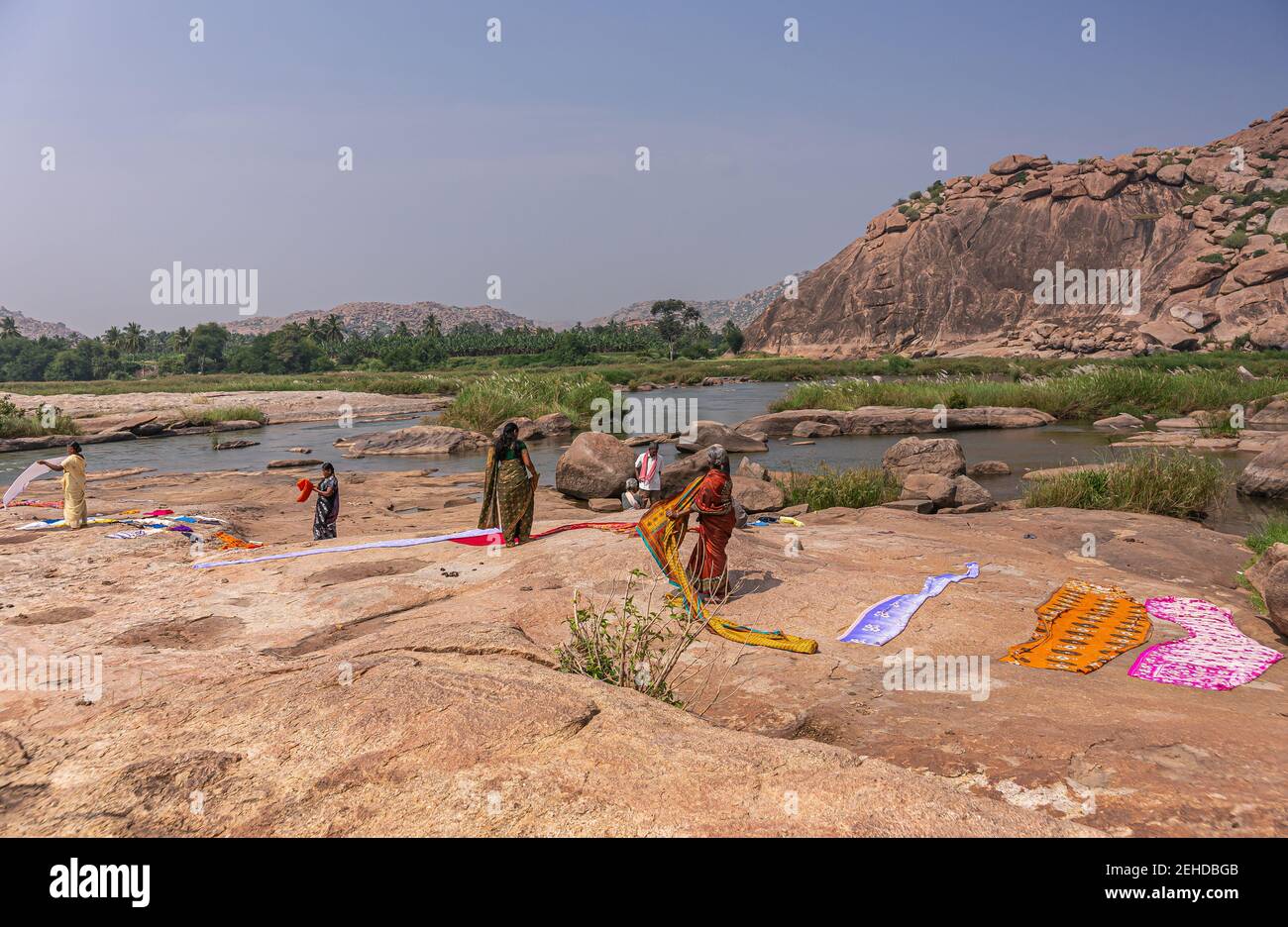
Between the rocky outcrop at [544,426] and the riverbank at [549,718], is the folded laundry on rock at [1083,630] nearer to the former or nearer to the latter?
the riverbank at [549,718]

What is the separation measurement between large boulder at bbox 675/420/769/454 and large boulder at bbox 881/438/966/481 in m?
5.76

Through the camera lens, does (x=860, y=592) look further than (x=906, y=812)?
Yes

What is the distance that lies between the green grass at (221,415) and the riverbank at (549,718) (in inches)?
953

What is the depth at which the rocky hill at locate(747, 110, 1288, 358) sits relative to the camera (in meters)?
51.5

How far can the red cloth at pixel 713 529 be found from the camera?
19.7ft

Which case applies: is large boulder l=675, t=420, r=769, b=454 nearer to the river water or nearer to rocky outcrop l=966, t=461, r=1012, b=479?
the river water

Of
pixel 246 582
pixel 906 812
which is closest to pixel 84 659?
pixel 246 582

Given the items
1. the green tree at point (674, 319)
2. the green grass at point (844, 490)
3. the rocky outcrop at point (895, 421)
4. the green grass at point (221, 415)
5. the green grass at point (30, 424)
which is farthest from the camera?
the green tree at point (674, 319)

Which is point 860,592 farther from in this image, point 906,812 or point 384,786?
point 384,786

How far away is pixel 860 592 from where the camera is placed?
6340 mm

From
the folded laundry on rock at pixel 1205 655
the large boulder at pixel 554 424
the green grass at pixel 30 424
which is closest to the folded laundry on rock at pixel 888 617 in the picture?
the folded laundry on rock at pixel 1205 655

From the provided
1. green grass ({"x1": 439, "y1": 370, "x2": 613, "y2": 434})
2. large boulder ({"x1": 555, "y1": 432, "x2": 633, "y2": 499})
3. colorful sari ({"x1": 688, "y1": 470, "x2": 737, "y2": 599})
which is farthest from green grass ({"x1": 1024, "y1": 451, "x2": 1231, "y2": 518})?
green grass ({"x1": 439, "y1": 370, "x2": 613, "y2": 434})

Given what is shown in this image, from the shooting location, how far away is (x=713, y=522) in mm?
6090

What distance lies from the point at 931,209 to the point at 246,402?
2502 inches
